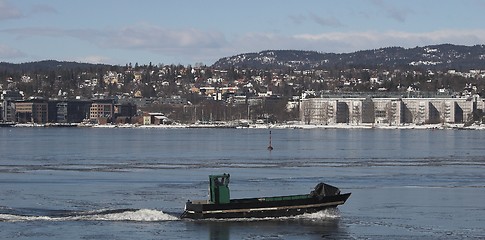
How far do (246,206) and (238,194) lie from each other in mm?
7724

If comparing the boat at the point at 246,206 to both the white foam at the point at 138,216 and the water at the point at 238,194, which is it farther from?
the white foam at the point at 138,216

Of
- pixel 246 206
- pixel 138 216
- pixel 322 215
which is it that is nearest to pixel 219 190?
pixel 246 206

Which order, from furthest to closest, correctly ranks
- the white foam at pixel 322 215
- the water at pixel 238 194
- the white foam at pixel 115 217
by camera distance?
the white foam at pixel 322 215
the white foam at pixel 115 217
the water at pixel 238 194

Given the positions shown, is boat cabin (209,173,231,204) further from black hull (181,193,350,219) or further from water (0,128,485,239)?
water (0,128,485,239)

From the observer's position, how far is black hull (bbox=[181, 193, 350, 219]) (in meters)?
36.8

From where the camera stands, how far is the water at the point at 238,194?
34719 mm

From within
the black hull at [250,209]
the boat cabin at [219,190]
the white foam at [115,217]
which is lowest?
the white foam at [115,217]

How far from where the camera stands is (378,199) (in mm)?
42281

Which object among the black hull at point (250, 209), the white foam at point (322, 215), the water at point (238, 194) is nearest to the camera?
the water at point (238, 194)

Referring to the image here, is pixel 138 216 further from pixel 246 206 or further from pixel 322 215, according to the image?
pixel 322 215

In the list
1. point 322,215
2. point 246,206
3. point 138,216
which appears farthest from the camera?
point 322,215

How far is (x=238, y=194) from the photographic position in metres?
44.6

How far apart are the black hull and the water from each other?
301 mm

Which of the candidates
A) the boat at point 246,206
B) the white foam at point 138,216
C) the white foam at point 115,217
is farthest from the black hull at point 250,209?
the white foam at point 115,217
